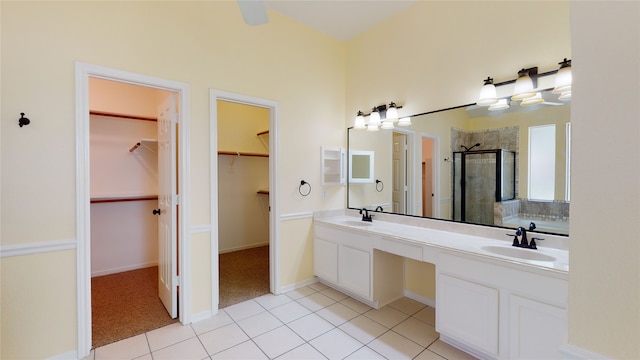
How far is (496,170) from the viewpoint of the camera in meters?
2.32

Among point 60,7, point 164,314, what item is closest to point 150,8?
point 60,7

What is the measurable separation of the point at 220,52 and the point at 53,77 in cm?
128

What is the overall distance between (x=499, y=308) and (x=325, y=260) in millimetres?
1786

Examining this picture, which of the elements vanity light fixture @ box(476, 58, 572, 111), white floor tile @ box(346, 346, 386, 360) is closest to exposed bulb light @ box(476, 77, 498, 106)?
vanity light fixture @ box(476, 58, 572, 111)

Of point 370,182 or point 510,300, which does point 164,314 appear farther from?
point 510,300

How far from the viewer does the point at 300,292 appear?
10.2 ft

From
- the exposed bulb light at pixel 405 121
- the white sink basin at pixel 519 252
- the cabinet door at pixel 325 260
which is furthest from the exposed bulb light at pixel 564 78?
the cabinet door at pixel 325 260

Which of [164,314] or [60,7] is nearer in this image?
[60,7]

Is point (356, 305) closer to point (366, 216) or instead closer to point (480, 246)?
point (366, 216)

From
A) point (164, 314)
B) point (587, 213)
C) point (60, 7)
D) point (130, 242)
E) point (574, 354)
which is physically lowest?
point (164, 314)

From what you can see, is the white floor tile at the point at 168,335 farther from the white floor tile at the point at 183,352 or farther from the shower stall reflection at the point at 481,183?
the shower stall reflection at the point at 481,183

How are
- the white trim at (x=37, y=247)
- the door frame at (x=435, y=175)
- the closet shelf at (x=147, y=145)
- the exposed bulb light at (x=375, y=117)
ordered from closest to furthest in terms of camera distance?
the white trim at (x=37, y=247) → the door frame at (x=435, y=175) → the exposed bulb light at (x=375, y=117) → the closet shelf at (x=147, y=145)

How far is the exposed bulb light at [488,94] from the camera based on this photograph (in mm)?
2205

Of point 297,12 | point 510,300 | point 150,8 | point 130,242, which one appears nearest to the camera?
point 510,300
